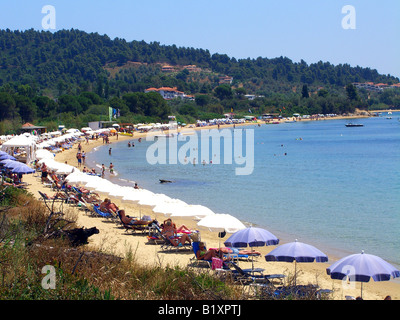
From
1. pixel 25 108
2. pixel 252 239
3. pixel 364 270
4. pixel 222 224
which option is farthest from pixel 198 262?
pixel 25 108

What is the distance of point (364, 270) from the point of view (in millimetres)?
7801

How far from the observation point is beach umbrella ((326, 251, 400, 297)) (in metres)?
7.73

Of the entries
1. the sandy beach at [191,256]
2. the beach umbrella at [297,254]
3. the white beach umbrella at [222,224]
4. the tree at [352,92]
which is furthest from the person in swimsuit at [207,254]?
the tree at [352,92]

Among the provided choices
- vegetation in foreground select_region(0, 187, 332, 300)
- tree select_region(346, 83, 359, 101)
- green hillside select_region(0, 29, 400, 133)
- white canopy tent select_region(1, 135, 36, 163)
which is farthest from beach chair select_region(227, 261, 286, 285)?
tree select_region(346, 83, 359, 101)

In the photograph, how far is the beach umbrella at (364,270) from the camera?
7.73 meters

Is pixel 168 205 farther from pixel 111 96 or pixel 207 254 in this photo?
pixel 111 96

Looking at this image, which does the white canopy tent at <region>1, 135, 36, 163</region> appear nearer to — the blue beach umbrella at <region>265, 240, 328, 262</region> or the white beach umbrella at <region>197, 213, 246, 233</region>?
the white beach umbrella at <region>197, 213, 246, 233</region>

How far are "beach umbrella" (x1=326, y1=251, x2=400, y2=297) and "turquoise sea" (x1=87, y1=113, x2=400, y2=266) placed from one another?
18.4 ft

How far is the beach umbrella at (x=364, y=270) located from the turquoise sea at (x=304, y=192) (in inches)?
221

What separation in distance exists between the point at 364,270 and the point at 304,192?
57.7 feet

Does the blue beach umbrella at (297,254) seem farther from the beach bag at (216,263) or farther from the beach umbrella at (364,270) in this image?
the beach bag at (216,263)

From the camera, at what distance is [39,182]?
23.2 metres
